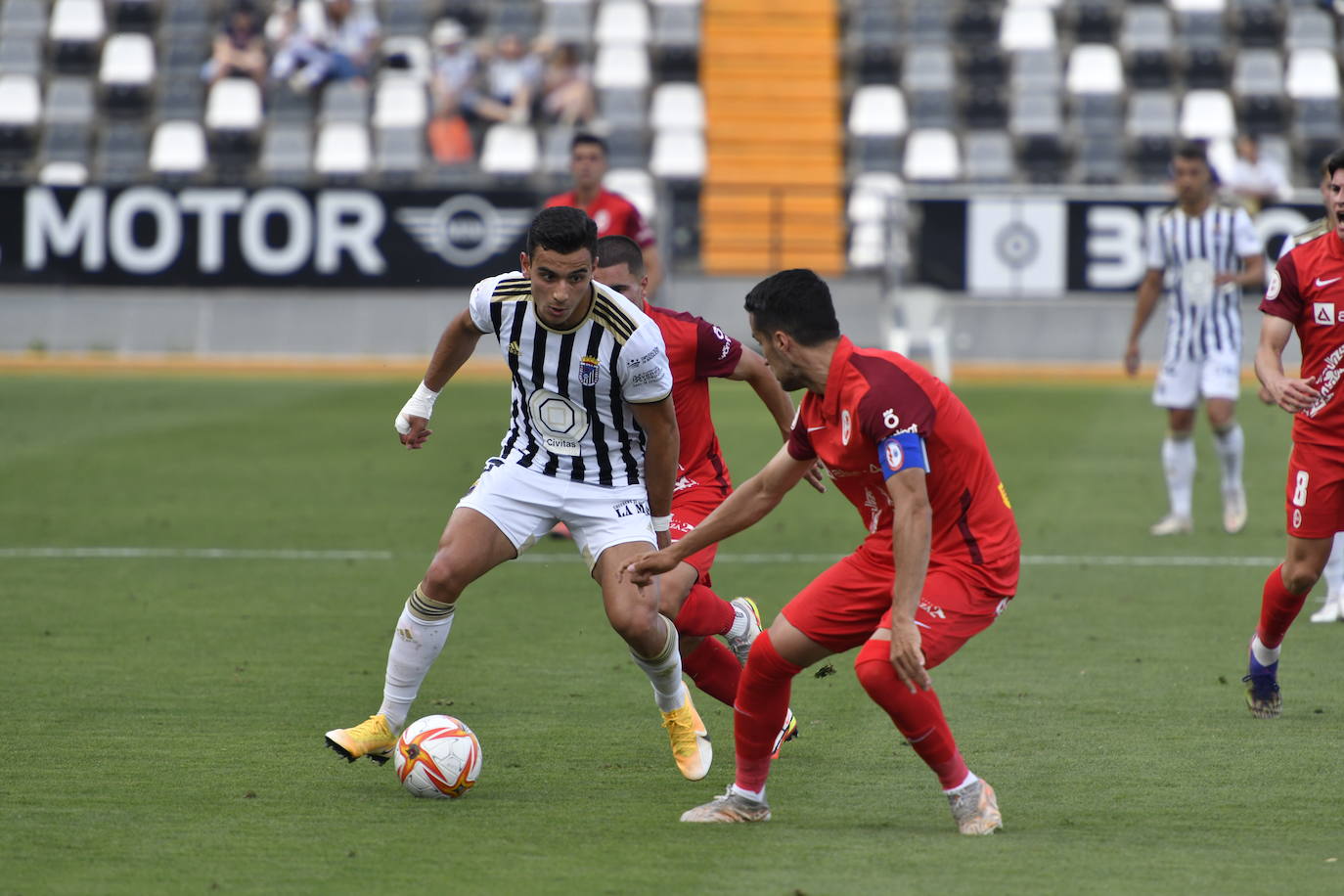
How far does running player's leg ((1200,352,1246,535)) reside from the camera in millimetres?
11320

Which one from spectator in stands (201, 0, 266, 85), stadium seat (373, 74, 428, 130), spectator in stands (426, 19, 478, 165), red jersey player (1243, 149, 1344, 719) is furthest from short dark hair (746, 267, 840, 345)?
spectator in stands (201, 0, 266, 85)

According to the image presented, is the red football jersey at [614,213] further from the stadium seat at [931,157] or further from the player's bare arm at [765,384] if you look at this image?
the stadium seat at [931,157]

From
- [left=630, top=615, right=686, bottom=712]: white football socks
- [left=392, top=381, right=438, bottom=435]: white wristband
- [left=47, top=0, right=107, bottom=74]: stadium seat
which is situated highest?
[left=47, top=0, right=107, bottom=74]: stadium seat

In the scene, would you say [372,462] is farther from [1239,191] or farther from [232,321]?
[1239,191]

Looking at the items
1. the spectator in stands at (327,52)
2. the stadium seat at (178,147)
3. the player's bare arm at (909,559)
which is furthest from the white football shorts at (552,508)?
the spectator in stands at (327,52)

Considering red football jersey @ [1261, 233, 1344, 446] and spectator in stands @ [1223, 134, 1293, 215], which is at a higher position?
spectator in stands @ [1223, 134, 1293, 215]

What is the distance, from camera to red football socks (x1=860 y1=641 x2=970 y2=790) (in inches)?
198

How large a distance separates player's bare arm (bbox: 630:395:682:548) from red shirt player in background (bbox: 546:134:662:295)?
491 cm

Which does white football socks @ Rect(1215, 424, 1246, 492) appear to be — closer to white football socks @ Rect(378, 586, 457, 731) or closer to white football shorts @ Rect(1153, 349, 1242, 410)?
white football shorts @ Rect(1153, 349, 1242, 410)

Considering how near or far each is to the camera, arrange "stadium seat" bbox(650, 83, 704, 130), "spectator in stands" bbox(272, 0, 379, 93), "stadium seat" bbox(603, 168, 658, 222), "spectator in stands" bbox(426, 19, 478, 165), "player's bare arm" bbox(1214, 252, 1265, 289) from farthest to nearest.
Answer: "stadium seat" bbox(650, 83, 704, 130)
"spectator in stands" bbox(272, 0, 379, 93)
"spectator in stands" bbox(426, 19, 478, 165)
"stadium seat" bbox(603, 168, 658, 222)
"player's bare arm" bbox(1214, 252, 1265, 289)

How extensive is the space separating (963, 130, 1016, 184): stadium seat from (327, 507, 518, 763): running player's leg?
19821mm

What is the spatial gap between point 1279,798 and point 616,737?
2252mm

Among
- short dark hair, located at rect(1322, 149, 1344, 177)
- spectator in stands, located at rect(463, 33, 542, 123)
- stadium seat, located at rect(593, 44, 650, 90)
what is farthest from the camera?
stadium seat, located at rect(593, 44, 650, 90)

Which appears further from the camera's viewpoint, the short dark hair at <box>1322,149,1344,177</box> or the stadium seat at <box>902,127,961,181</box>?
the stadium seat at <box>902,127,961,181</box>
